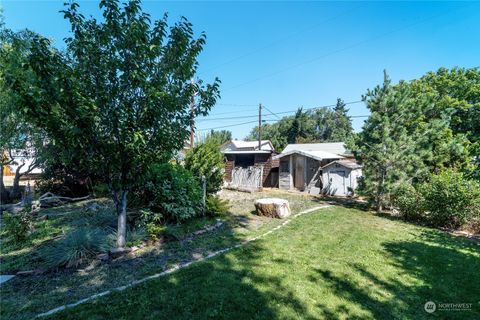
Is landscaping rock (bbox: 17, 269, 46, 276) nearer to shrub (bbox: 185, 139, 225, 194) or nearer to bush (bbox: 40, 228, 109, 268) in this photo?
bush (bbox: 40, 228, 109, 268)

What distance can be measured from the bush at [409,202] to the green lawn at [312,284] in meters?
3.04

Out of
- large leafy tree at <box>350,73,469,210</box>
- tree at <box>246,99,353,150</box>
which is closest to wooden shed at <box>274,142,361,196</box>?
large leafy tree at <box>350,73,469,210</box>

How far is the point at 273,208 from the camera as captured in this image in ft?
29.1

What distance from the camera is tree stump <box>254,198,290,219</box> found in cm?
880

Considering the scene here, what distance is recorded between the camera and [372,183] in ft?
36.1

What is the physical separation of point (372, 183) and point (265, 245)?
756 cm

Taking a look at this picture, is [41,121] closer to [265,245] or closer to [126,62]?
[126,62]

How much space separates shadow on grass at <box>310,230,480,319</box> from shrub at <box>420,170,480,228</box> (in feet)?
10.0

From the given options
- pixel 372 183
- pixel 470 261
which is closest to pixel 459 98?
pixel 372 183

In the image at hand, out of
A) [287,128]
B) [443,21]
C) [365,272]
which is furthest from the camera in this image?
[287,128]

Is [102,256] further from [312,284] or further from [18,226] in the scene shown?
[312,284]

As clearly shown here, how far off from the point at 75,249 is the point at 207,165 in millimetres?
6185

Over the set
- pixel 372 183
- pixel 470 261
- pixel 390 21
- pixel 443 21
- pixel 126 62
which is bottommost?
pixel 470 261

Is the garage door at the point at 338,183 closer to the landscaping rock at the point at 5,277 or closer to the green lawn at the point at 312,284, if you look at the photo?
the green lawn at the point at 312,284
